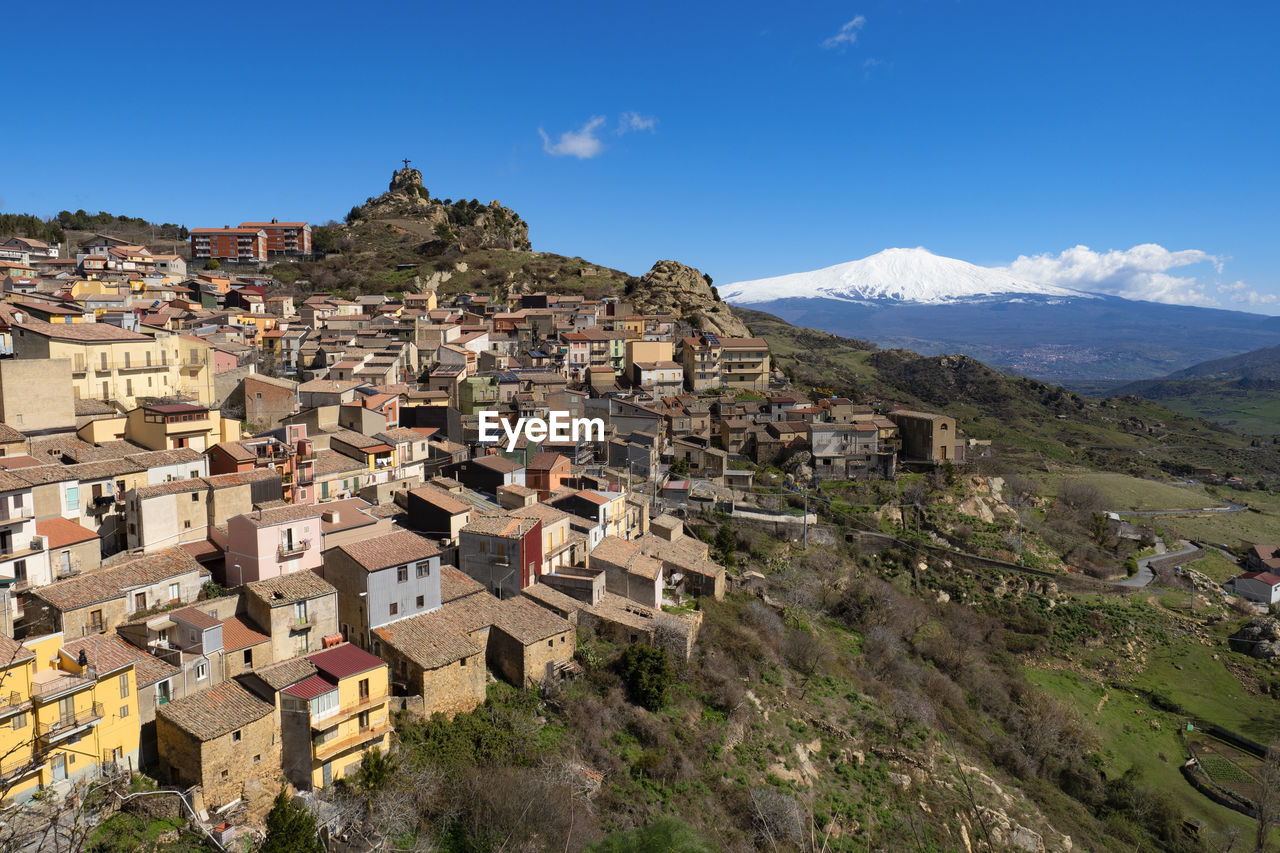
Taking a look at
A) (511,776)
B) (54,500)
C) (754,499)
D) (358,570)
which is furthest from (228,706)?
(754,499)

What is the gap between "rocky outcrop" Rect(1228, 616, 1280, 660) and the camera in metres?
34.9

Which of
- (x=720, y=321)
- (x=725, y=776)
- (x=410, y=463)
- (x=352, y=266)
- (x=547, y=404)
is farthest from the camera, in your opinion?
(x=352, y=266)

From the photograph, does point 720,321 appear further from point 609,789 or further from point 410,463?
point 609,789

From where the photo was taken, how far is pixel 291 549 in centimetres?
1823

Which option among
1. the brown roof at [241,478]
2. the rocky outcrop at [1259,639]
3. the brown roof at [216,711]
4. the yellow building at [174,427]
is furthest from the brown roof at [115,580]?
the rocky outcrop at [1259,639]

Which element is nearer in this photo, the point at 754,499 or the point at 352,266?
the point at 754,499

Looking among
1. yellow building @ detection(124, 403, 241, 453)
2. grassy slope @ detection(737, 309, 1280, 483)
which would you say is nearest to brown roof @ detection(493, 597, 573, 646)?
yellow building @ detection(124, 403, 241, 453)

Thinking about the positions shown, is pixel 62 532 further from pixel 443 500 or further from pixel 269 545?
pixel 443 500

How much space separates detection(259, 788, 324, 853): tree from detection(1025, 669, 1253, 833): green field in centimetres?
2613

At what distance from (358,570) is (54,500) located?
24.3 ft

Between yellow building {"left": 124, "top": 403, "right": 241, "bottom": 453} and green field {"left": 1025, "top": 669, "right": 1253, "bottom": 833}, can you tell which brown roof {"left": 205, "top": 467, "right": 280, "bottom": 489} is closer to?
yellow building {"left": 124, "top": 403, "right": 241, "bottom": 453}

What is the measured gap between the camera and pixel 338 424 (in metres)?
28.9

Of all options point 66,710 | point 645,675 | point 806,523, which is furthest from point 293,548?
point 806,523

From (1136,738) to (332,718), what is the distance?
2899 centimetres
